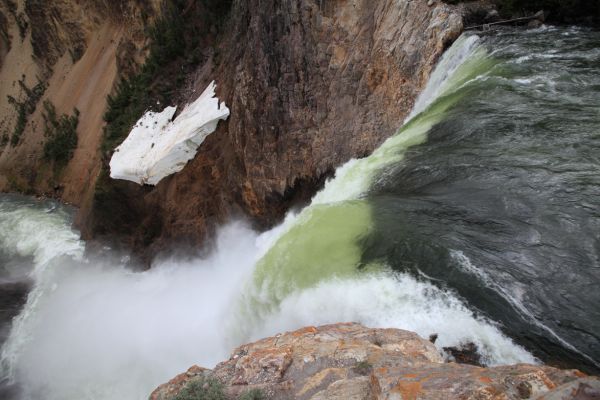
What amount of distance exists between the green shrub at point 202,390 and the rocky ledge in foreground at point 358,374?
10 mm

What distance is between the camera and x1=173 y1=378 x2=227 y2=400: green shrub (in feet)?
15.6

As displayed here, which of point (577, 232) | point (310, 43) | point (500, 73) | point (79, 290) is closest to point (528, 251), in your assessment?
point (577, 232)

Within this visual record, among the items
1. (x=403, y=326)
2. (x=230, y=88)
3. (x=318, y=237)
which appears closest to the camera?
(x=403, y=326)

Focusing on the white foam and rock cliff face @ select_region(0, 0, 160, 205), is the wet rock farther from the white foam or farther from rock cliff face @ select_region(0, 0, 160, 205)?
rock cliff face @ select_region(0, 0, 160, 205)

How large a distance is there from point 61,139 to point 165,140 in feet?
49.7

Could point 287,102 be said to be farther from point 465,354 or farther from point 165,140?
point 465,354

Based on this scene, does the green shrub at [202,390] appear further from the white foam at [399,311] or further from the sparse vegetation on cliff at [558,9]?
the sparse vegetation on cliff at [558,9]

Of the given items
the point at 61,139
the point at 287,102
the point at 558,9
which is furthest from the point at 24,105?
the point at 558,9

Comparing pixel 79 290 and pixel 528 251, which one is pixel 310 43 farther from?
pixel 79 290

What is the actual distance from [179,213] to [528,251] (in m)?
15.6

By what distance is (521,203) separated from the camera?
6324mm

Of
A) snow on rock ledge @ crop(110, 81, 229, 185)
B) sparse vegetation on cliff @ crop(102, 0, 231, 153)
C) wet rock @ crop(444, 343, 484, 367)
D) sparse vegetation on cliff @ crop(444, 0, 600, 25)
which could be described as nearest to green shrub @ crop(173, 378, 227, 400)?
wet rock @ crop(444, 343, 484, 367)

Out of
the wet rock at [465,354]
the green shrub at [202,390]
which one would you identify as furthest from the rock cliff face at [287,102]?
the green shrub at [202,390]

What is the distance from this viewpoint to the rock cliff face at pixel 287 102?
494 inches
